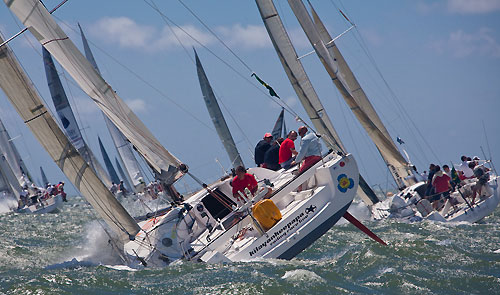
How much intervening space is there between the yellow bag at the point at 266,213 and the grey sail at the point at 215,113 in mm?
20501

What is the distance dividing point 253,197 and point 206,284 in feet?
9.11

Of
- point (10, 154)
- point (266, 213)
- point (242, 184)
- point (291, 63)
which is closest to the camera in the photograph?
point (266, 213)

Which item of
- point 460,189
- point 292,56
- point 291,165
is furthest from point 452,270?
point 292,56

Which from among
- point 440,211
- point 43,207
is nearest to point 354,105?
point 440,211

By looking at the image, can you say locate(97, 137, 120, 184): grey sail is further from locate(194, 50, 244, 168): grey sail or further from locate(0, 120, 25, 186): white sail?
locate(194, 50, 244, 168): grey sail

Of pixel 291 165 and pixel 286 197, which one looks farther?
pixel 291 165

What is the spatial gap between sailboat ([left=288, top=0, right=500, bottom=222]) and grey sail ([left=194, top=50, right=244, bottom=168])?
919 centimetres

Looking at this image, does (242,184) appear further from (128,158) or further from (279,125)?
(128,158)

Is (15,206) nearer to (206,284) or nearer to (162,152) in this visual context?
(162,152)

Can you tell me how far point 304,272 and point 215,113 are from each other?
23391mm

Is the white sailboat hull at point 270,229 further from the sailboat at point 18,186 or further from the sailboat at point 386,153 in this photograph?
the sailboat at point 18,186

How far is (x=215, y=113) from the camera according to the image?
109 ft

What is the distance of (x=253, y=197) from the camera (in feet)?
41.0

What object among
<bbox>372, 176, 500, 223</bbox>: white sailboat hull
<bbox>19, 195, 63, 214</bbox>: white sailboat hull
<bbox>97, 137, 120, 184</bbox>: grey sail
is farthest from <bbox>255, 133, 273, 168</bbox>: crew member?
<bbox>97, 137, 120, 184</bbox>: grey sail
